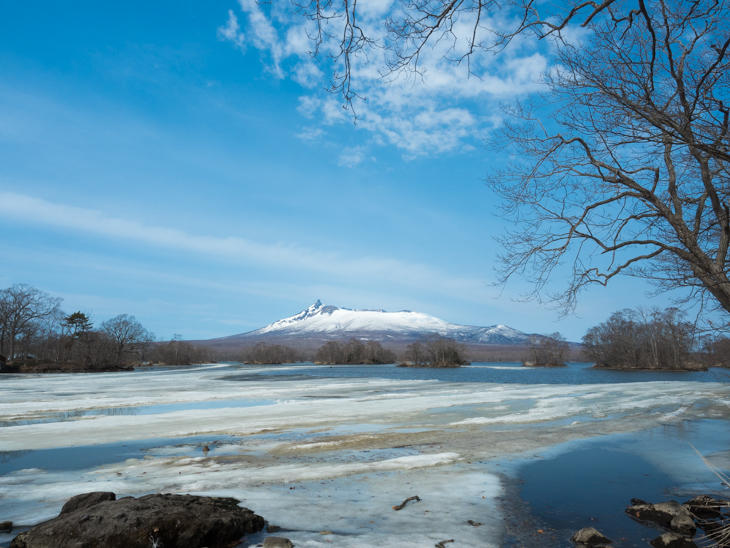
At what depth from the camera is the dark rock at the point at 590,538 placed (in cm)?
484

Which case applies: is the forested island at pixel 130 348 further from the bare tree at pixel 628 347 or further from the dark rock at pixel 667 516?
the dark rock at pixel 667 516

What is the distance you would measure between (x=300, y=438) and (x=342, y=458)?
2.51 meters

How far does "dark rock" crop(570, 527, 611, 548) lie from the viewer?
484 cm

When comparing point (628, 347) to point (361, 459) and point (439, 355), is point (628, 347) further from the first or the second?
point (361, 459)

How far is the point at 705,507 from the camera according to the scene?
567 centimetres

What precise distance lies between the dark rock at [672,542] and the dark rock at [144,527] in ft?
14.2

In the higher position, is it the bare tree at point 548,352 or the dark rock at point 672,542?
the bare tree at point 548,352

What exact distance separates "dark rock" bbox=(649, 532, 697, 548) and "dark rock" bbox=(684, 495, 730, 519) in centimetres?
83

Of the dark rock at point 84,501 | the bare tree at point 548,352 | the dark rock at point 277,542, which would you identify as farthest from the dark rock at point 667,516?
the bare tree at point 548,352

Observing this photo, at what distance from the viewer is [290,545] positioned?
450cm

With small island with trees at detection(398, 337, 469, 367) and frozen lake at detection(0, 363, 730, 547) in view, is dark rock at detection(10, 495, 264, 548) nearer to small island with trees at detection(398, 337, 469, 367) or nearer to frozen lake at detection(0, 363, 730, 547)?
frozen lake at detection(0, 363, 730, 547)

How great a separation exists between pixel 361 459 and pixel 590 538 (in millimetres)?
4602

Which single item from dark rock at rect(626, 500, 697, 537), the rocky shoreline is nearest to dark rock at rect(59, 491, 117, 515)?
the rocky shoreline

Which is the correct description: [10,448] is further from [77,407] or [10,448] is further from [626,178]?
[626,178]
